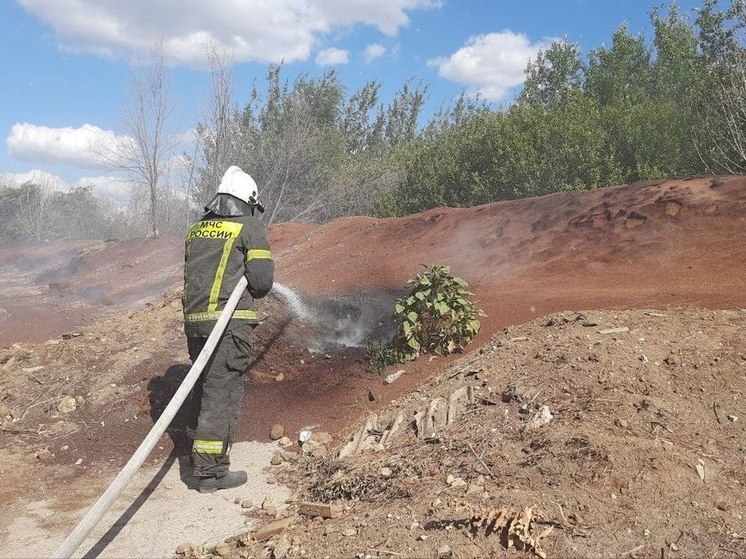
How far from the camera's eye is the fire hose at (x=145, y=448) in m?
2.83

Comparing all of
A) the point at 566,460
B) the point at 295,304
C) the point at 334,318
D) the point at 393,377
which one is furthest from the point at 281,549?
the point at 334,318

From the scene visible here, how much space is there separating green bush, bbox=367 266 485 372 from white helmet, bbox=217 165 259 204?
6.59 ft

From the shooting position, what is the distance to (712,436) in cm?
336

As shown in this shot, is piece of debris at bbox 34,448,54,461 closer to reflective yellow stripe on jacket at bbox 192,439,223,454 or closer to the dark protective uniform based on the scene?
the dark protective uniform

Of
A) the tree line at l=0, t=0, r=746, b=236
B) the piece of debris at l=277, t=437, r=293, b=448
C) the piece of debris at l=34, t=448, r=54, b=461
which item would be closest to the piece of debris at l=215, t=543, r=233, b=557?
the piece of debris at l=277, t=437, r=293, b=448

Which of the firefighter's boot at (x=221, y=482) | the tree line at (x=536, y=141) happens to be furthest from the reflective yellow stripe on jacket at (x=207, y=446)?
the tree line at (x=536, y=141)

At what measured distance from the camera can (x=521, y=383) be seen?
407 centimetres

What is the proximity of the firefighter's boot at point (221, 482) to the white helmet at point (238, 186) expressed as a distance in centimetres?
193

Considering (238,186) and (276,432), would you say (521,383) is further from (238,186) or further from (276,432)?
(238,186)

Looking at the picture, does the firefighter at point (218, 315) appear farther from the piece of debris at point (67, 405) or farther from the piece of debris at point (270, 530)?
the piece of debris at point (67, 405)

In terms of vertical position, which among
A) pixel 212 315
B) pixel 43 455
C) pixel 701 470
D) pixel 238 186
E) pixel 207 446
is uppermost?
pixel 238 186

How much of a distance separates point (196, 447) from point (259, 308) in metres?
2.87

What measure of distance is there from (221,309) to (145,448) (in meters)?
1.12

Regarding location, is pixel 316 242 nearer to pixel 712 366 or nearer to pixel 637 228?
pixel 637 228
